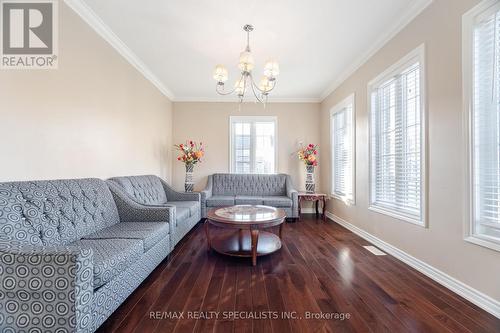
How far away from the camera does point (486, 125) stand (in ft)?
5.72

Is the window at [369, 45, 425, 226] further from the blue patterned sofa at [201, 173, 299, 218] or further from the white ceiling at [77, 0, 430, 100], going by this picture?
the blue patterned sofa at [201, 173, 299, 218]

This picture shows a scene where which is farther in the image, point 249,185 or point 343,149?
point 249,185

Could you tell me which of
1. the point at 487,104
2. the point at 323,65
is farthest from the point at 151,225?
the point at 323,65

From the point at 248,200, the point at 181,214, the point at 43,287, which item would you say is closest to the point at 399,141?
the point at 248,200

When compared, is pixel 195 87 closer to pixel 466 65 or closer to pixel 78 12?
pixel 78 12

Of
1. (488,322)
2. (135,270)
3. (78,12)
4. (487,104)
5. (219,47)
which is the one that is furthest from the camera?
(219,47)

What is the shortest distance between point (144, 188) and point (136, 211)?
865 millimetres

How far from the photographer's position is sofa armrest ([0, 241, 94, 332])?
1203 mm

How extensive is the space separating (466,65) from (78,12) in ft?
12.4

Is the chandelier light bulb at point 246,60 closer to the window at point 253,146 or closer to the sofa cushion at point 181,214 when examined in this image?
the sofa cushion at point 181,214

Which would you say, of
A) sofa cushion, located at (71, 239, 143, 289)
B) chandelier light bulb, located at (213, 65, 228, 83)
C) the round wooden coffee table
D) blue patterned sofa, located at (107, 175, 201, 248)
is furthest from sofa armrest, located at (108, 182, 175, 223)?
chandelier light bulb, located at (213, 65, 228, 83)

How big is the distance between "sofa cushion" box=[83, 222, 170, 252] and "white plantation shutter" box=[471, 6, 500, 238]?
2871 mm

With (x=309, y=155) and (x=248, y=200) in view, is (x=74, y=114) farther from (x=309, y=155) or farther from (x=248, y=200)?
(x=309, y=155)

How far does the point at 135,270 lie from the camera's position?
6.11ft
